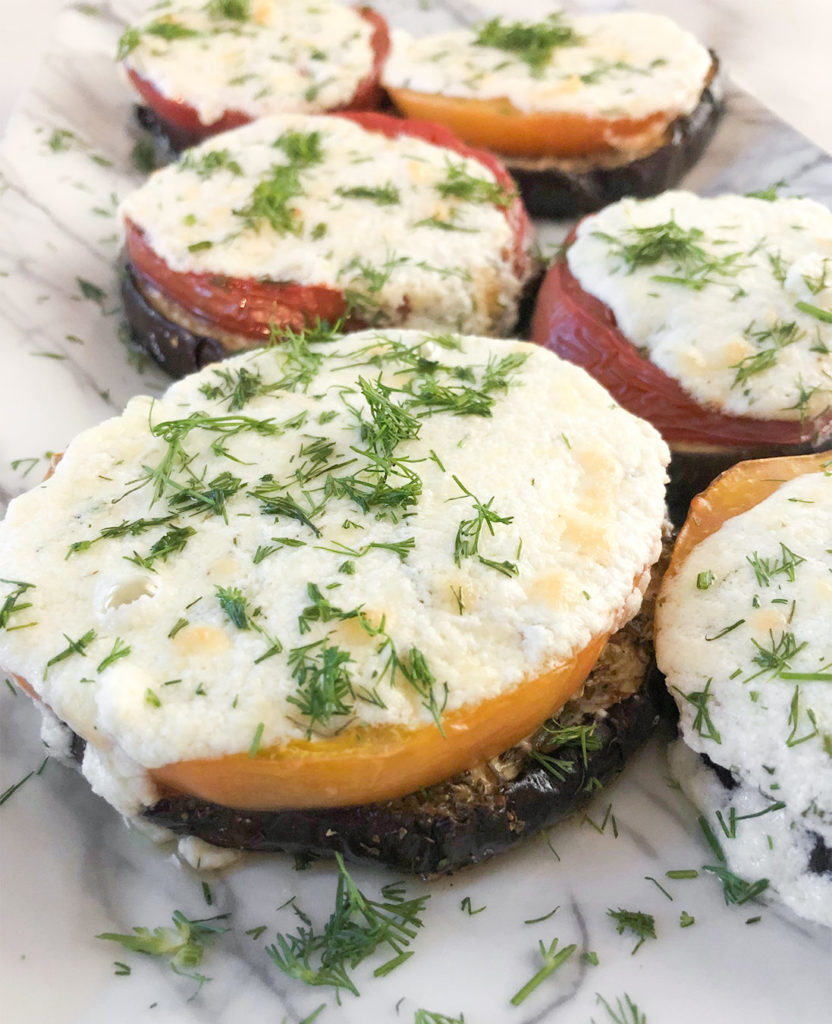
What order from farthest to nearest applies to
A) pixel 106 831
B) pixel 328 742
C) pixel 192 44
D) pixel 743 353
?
1. pixel 192 44
2. pixel 743 353
3. pixel 106 831
4. pixel 328 742

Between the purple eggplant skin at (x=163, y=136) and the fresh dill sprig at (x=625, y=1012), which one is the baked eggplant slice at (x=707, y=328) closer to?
the fresh dill sprig at (x=625, y=1012)

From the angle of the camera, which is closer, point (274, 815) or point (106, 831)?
point (274, 815)

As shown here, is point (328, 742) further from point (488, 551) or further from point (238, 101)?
point (238, 101)

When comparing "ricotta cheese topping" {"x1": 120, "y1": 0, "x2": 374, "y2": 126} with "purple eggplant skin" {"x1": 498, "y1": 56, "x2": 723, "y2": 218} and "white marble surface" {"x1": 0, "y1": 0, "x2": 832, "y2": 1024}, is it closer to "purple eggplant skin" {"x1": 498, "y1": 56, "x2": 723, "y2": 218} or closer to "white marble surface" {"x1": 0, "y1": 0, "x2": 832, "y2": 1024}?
"purple eggplant skin" {"x1": 498, "y1": 56, "x2": 723, "y2": 218}

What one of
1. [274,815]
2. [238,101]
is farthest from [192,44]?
[274,815]

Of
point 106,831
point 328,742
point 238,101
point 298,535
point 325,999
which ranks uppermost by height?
point 238,101

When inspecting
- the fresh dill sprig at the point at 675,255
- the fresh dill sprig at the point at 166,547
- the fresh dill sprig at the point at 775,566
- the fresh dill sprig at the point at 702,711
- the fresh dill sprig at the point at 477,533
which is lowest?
the fresh dill sprig at the point at 702,711

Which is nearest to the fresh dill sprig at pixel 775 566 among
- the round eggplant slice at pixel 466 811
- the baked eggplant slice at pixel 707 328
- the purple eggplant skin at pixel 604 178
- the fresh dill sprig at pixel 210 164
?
the round eggplant slice at pixel 466 811
